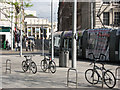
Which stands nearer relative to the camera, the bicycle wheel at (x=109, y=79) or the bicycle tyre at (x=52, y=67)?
the bicycle wheel at (x=109, y=79)

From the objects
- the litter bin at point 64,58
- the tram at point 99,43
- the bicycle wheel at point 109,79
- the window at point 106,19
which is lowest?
the bicycle wheel at point 109,79

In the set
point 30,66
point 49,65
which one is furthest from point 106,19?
point 30,66

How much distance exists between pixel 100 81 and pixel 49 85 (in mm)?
1924

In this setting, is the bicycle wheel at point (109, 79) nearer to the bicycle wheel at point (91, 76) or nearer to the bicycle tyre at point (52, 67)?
the bicycle wheel at point (91, 76)

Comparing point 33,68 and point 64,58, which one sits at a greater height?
point 64,58

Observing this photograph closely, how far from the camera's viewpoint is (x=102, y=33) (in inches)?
761

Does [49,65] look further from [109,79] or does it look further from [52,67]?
[109,79]

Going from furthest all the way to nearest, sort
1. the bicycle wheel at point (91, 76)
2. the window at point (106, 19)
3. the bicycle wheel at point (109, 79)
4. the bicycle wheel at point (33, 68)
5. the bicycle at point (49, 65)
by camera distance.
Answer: the window at point (106, 19), the bicycle at point (49, 65), the bicycle wheel at point (33, 68), the bicycle wheel at point (91, 76), the bicycle wheel at point (109, 79)

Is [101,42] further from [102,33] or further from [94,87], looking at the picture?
[94,87]

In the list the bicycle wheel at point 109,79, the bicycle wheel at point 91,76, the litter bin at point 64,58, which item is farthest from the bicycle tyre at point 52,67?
the bicycle wheel at point 109,79

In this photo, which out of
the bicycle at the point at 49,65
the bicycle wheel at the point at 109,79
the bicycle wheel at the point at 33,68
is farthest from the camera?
the bicycle at the point at 49,65

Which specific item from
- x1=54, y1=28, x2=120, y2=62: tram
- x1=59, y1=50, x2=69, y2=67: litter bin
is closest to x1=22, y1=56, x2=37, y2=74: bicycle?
x1=59, y1=50, x2=69, y2=67: litter bin

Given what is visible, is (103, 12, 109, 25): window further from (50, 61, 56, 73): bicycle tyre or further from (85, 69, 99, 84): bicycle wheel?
(85, 69, 99, 84): bicycle wheel

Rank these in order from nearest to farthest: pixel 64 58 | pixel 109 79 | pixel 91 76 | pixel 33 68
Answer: pixel 109 79 < pixel 91 76 < pixel 33 68 < pixel 64 58
